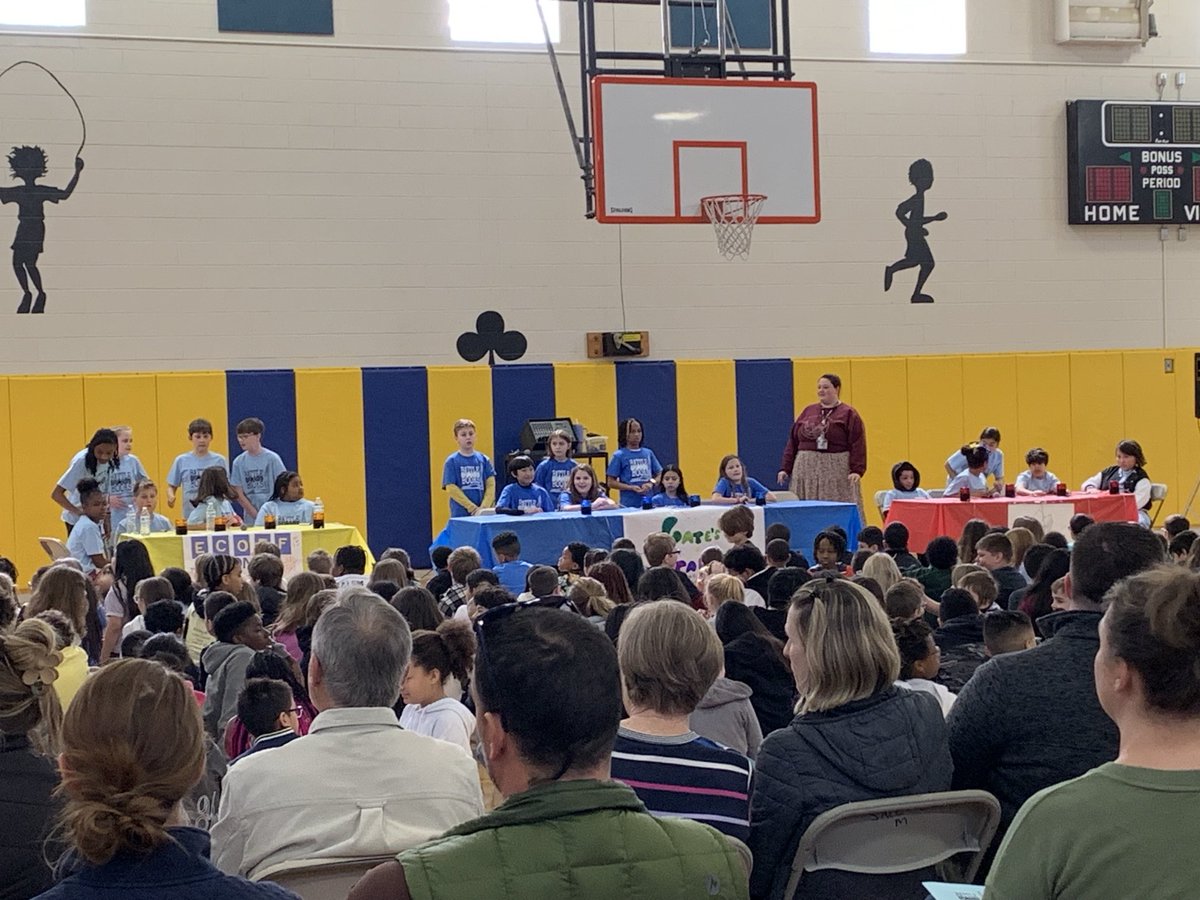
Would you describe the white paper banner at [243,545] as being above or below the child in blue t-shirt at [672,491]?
below

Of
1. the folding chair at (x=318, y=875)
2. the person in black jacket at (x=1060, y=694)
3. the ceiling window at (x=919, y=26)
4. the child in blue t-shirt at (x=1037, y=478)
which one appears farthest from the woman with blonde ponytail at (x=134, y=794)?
the ceiling window at (x=919, y=26)

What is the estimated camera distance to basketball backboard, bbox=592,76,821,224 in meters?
11.4

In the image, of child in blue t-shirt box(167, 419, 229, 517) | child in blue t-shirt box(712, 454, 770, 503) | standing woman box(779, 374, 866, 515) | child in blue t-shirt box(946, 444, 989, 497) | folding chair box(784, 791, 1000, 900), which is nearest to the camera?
folding chair box(784, 791, 1000, 900)

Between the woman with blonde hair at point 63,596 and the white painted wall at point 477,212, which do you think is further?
the white painted wall at point 477,212

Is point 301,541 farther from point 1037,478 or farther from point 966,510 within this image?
point 1037,478

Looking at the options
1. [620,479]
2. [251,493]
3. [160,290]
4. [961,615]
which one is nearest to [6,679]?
[961,615]

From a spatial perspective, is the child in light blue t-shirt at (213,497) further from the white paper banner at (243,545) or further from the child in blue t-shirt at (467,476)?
the child in blue t-shirt at (467,476)

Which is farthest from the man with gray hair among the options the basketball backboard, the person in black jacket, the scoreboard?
the scoreboard

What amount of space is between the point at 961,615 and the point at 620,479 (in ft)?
25.9

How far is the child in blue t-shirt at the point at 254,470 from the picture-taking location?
1233cm

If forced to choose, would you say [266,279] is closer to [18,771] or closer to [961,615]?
[961,615]

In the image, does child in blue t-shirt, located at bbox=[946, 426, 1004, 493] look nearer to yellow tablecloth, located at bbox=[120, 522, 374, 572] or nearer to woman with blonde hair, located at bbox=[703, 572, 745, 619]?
yellow tablecloth, located at bbox=[120, 522, 374, 572]

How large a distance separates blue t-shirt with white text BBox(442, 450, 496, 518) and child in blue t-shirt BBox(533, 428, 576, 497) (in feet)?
1.54

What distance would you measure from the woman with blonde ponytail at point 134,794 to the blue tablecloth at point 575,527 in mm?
8900
